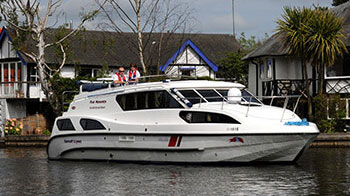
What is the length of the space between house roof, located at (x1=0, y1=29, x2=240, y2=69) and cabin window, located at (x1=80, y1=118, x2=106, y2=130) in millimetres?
21798

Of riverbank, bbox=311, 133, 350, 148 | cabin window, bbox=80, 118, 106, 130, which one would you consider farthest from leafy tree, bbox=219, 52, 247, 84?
cabin window, bbox=80, 118, 106, 130

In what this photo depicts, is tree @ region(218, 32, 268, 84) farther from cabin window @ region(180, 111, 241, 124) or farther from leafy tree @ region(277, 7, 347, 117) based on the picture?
cabin window @ region(180, 111, 241, 124)

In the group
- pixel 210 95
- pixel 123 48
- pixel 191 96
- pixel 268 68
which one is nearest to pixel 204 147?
pixel 191 96

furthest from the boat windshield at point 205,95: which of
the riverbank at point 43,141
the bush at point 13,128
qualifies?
the bush at point 13,128

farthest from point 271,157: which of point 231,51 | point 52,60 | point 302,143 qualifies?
point 231,51

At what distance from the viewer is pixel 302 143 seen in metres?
18.2

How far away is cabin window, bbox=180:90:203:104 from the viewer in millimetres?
18992

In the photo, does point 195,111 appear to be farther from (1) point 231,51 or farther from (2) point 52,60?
(1) point 231,51

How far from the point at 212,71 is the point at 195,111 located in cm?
3000

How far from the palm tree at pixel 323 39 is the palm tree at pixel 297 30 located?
21cm

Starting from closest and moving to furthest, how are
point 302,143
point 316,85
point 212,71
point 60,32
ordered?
point 302,143
point 316,85
point 60,32
point 212,71

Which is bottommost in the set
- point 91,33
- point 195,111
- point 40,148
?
point 40,148

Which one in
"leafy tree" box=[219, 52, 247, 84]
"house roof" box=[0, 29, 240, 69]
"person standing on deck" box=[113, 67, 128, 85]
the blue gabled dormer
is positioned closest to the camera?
"person standing on deck" box=[113, 67, 128, 85]

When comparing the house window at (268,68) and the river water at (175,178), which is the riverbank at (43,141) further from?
the house window at (268,68)
